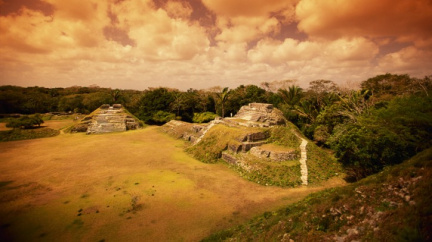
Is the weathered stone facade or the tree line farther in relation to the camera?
the weathered stone facade

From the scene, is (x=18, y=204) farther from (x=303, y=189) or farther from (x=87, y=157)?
(x=303, y=189)

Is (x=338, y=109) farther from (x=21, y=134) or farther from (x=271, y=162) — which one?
(x=21, y=134)

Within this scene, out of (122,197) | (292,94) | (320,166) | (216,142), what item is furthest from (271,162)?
(292,94)

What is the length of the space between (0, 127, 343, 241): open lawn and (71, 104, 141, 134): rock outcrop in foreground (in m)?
11.0

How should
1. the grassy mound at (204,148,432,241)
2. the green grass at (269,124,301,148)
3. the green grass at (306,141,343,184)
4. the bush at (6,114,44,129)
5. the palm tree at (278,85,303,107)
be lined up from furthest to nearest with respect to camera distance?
the palm tree at (278,85,303,107)
the bush at (6,114,44,129)
the green grass at (269,124,301,148)
the green grass at (306,141,343,184)
the grassy mound at (204,148,432,241)

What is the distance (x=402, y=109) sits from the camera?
929 cm

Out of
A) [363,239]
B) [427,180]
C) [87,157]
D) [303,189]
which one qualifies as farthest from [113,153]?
[427,180]

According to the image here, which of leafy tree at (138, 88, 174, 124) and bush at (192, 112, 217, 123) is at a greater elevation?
leafy tree at (138, 88, 174, 124)

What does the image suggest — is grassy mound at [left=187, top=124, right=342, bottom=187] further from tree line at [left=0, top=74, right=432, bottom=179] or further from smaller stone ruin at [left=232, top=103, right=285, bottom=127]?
smaller stone ruin at [left=232, top=103, right=285, bottom=127]

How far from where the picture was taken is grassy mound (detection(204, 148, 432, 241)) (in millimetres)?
4176

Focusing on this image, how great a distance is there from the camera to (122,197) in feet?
35.3

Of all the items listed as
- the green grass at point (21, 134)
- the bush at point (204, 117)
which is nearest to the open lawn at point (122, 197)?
the green grass at point (21, 134)

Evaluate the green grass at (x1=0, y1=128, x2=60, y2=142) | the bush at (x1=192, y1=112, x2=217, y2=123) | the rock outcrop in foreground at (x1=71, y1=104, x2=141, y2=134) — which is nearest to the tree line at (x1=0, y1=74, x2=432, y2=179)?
the bush at (x1=192, y1=112, x2=217, y2=123)

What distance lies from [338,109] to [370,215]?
59.0ft
